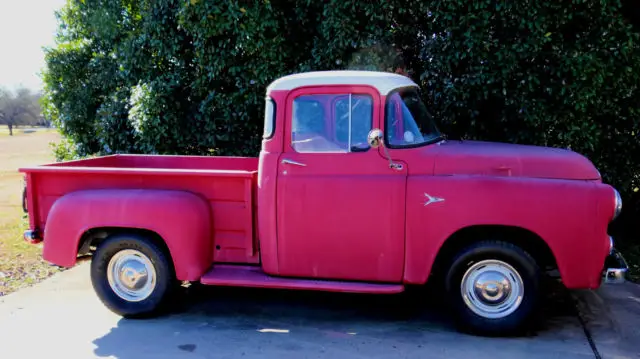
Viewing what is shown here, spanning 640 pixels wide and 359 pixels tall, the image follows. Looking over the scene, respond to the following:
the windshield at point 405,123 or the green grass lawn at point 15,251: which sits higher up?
the windshield at point 405,123

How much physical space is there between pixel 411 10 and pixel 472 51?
3.38ft

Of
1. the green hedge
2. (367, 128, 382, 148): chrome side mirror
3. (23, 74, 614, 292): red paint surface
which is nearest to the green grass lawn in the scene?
(23, 74, 614, 292): red paint surface

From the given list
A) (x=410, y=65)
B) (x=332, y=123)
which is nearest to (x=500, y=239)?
(x=332, y=123)

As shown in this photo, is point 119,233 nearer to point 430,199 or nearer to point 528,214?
point 430,199

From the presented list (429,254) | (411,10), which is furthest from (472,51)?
(429,254)

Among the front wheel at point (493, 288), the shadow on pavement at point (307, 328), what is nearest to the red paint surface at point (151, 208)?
the shadow on pavement at point (307, 328)

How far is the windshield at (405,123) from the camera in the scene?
4629mm

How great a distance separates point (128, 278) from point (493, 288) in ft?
10.00

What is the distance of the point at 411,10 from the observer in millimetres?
7062

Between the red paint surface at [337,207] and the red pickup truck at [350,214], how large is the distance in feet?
0.03

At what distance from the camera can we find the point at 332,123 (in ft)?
15.4

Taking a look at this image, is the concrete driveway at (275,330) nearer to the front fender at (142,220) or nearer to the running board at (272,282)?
the running board at (272,282)

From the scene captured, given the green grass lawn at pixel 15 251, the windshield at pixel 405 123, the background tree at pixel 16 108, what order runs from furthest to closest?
1. the background tree at pixel 16 108
2. the green grass lawn at pixel 15 251
3. the windshield at pixel 405 123

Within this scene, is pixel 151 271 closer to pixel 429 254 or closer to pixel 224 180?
pixel 224 180
